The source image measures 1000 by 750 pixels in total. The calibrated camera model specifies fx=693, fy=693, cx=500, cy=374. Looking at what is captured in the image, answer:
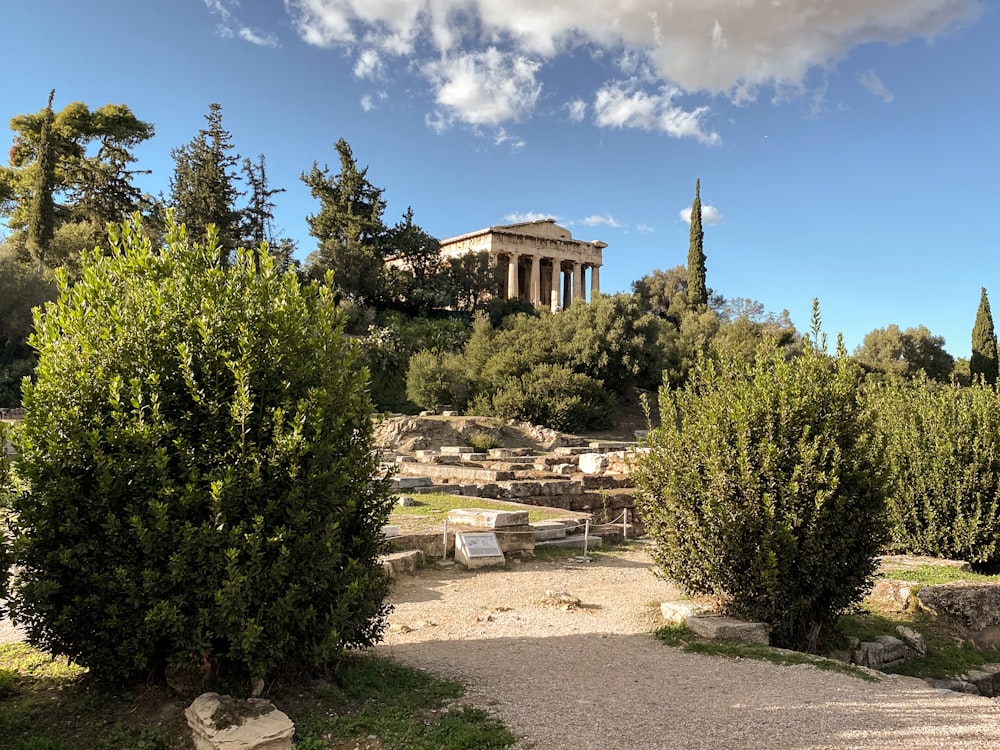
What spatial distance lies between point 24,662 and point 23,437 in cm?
209

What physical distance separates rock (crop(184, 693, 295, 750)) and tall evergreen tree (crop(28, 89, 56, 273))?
131ft

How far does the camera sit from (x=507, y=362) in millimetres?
33812

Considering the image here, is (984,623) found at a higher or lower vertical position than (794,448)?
lower

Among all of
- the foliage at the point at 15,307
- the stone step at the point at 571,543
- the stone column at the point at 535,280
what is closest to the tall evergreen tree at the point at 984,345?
the stone column at the point at 535,280

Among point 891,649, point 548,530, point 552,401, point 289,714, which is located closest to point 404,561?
point 548,530

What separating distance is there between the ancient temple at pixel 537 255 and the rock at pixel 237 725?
157ft

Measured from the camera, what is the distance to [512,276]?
53.2 meters

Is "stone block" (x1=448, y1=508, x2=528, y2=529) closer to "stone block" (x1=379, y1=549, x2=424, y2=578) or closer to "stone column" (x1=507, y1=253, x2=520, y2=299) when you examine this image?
"stone block" (x1=379, y1=549, x2=424, y2=578)

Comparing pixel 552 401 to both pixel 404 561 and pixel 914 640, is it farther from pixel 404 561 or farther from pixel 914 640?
pixel 914 640

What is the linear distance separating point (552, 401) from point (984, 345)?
31.8 meters

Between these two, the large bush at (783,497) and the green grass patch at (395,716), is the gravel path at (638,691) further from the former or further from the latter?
the large bush at (783,497)

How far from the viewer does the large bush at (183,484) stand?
4219mm

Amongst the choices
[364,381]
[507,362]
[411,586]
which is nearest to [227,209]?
[507,362]

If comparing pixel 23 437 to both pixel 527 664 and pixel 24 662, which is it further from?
pixel 527 664
